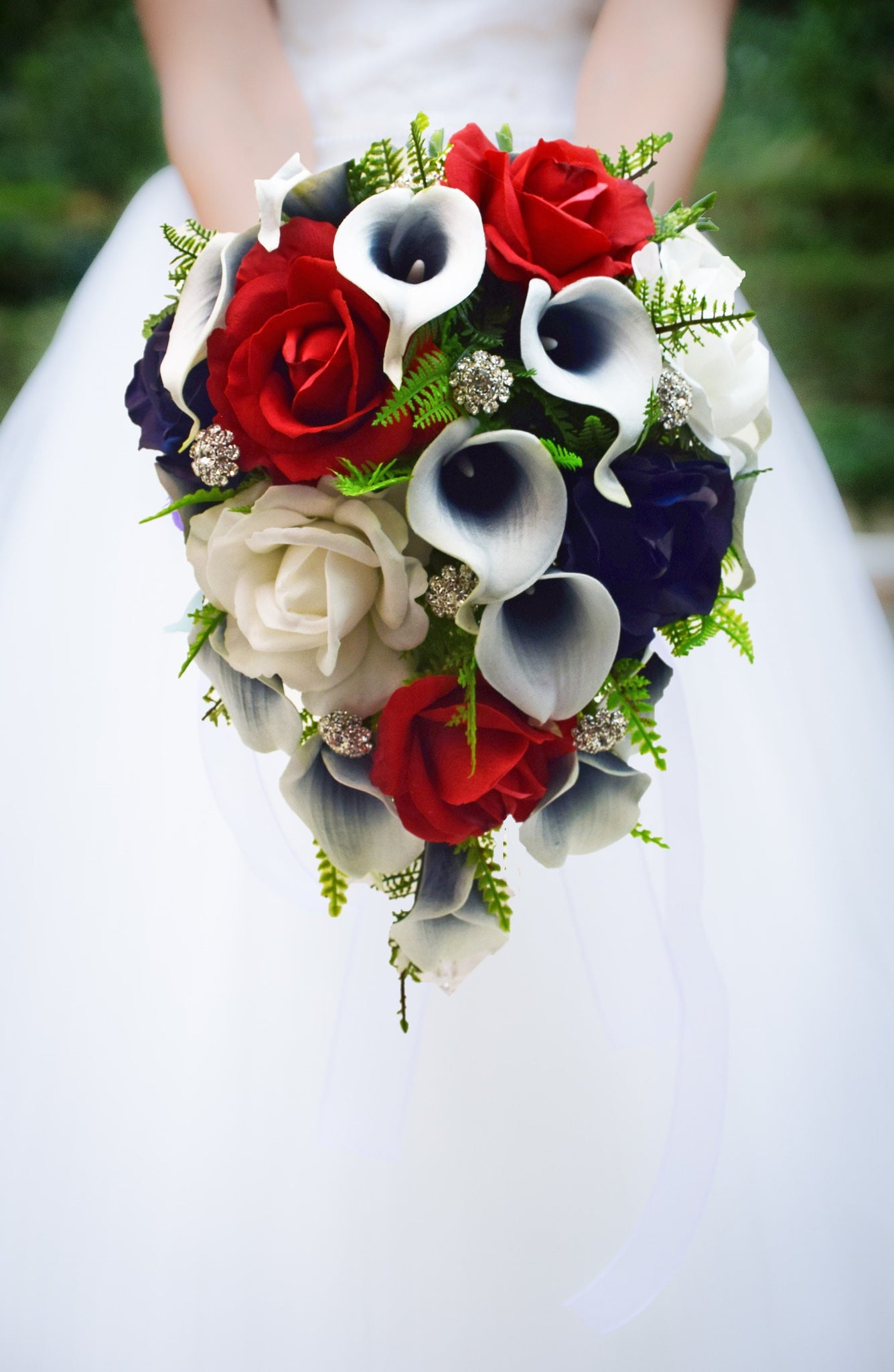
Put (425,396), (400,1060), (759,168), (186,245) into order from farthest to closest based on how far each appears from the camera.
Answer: (759,168) < (400,1060) < (186,245) < (425,396)

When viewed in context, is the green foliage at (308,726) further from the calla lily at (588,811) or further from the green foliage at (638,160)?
the green foliage at (638,160)

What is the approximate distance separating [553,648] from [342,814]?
0.14 m

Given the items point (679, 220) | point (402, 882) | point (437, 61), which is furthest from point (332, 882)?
point (437, 61)

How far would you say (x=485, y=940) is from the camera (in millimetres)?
529

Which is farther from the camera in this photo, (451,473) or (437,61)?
(437,61)

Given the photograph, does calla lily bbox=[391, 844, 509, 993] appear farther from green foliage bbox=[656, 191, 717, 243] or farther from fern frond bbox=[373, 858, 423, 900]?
green foliage bbox=[656, 191, 717, 243]

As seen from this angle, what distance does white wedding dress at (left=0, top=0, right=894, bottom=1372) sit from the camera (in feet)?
2.07

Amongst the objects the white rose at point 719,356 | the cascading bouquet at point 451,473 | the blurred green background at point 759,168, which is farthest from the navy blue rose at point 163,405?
the blurred green background at point 759,168

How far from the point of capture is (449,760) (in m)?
0.46

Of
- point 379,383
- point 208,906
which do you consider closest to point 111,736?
point 208,906

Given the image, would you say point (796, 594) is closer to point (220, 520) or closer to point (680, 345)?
point (680, 345)

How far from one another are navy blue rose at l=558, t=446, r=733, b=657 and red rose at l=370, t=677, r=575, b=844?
0.07m

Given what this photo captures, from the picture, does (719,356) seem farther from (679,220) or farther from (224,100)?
(224,100)

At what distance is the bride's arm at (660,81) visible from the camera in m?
0.76
